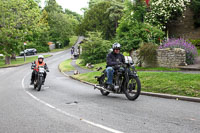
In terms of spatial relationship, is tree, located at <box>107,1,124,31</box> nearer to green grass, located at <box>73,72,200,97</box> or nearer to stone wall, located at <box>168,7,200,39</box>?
stone wall, located at <box>168,7,200,39</box>

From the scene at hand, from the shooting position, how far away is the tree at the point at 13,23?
3972cm

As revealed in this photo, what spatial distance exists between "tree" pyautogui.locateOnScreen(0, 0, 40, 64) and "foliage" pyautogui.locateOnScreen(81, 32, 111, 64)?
1449 centimetres

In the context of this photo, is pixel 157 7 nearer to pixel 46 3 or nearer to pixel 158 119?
pixel 158 119

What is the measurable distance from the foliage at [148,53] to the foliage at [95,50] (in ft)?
40.8

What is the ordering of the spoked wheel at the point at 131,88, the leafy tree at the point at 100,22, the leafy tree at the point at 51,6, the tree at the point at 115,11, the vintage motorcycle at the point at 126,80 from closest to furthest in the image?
the spoked wheel at the point at 131,88
the vintage motorcycle at the point at 126,80
the tree at the point at 115,11
the leafy tree at the point at 100,22
the leafy tree at the point at 51,6

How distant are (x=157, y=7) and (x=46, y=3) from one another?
8344 centimetres

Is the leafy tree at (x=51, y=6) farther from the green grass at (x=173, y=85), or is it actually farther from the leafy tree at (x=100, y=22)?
the green grass at (x=173, y=85)

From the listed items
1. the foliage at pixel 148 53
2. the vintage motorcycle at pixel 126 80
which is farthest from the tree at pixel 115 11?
the vintage motorcycle at pixel 126 80

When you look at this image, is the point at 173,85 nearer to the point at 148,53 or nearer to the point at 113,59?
the point at 113,59

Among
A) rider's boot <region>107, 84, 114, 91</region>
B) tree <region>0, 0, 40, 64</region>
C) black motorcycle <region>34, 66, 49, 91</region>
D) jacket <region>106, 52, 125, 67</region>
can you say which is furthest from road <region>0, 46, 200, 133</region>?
tree <region>0, 0, 40, 64</region>

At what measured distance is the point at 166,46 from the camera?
1781 cm

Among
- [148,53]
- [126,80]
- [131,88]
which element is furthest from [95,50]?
[131,88]

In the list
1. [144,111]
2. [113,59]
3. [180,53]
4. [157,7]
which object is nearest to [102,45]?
[157,7]

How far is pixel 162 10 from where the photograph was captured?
87.8 ft
